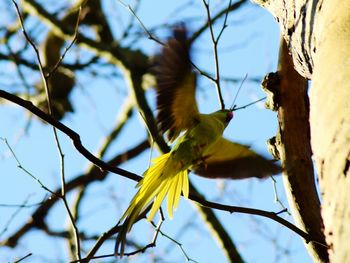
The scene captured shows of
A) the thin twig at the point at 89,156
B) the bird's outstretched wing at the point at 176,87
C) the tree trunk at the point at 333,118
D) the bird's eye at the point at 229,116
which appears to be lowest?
the tree trunk at the point at 333,118

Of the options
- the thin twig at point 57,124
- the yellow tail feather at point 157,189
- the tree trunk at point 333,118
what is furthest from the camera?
the yellow tail feather at point 157,189

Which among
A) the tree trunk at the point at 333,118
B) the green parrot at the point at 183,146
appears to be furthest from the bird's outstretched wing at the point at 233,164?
the tree trunk at the point at 333,118

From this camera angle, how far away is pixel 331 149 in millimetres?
1026

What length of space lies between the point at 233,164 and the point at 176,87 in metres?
0.37

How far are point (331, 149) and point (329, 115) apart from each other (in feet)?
0.21

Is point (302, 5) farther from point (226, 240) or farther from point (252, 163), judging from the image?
point (226, 240)

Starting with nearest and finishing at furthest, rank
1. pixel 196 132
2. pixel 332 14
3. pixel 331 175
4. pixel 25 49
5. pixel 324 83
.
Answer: pixel 331 175
pixel 324 83
pixel 332 14
pixel 196 132
pixel 25 49

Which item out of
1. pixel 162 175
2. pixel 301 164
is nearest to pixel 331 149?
pixel 301 164

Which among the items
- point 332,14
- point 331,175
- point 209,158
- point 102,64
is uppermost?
point 102,64

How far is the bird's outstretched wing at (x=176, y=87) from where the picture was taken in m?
2.18

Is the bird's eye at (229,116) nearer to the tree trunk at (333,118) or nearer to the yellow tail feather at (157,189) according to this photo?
the yellow tail feather at (157,189)

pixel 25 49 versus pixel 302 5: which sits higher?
pixel 25 49

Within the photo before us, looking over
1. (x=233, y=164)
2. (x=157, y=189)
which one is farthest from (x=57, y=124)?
(x=233, y=164)

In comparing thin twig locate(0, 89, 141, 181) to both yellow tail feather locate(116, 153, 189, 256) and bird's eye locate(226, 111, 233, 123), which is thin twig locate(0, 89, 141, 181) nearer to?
yellow tail feather locate(116, 153, 189, 256)
